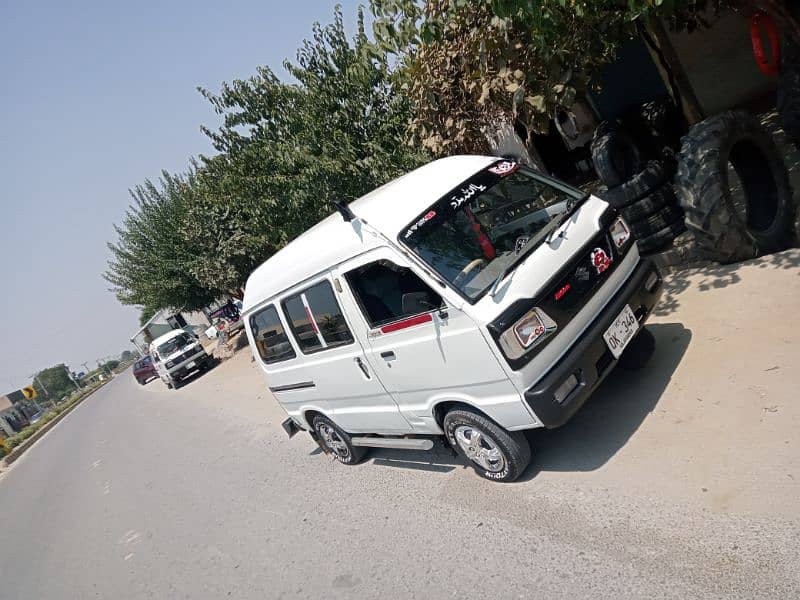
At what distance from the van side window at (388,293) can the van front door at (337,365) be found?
0.30 metres

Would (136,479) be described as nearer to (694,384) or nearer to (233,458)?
(233,458)

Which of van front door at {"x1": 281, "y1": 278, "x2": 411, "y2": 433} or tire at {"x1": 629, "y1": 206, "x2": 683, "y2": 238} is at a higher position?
A: van front door at {"x1": 281, "y1": 278, "x2": 411, "y2": 433}

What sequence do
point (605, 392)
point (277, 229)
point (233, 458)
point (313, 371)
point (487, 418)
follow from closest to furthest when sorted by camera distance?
point (487, 418) < point (605, 392) < point (313, 371) < point (233, 458) < point (277, 229)

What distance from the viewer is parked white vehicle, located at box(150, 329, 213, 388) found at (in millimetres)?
21631

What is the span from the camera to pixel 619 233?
4.53 metres

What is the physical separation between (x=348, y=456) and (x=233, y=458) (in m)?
3.21

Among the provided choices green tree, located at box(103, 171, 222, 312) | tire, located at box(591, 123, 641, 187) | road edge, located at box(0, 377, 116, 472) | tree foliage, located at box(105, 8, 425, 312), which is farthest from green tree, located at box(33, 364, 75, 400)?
tire, located at box(591, 123, 641, 187)

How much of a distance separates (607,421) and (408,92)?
5280 mm

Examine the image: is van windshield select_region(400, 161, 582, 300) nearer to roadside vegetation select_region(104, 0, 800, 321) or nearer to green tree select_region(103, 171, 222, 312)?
roadside vegetation select_region(104, 0, 800, 321)

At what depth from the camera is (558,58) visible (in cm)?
640

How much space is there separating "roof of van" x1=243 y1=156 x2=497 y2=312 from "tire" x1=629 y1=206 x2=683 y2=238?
9.92 feet

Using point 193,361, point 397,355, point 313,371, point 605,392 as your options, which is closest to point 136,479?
point 313,371

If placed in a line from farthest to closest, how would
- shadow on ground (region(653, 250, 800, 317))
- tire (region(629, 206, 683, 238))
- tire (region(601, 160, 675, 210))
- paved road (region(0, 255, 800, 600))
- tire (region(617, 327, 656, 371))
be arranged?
tire (region(629, 206, 683, 238)) → tire (region(601, 160, 675, 210)) → shadow on ground (region(653, 250, 800, 317)) → tire (region(617, 327, 656, 371)) → paved road (region(0, 255, 800, 600))

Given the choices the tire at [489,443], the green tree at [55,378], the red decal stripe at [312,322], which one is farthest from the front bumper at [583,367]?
the green tree at [55,378]
